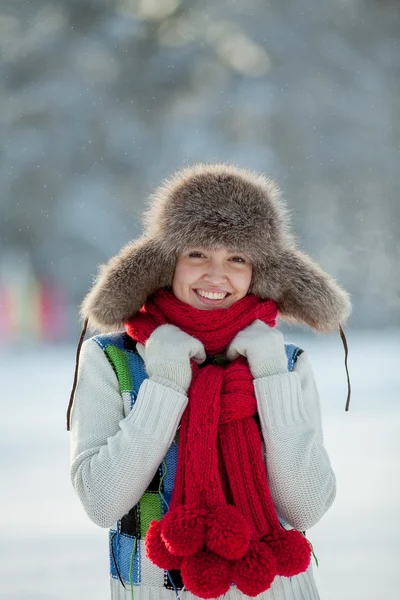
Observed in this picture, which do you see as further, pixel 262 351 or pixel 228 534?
pixel 262 351

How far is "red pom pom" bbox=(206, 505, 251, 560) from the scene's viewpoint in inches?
37.9

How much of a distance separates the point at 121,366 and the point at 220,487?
236 mm

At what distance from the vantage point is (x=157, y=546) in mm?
1007

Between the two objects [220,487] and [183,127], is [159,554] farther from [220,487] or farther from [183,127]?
[183,127]

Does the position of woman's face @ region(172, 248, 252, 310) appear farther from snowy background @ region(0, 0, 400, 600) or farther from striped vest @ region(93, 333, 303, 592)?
snowy background @ region(0, 0, 400, 600)

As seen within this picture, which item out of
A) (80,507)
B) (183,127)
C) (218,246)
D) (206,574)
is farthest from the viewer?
(183,127)

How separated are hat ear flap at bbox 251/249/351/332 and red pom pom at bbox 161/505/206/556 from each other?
0.40 meters

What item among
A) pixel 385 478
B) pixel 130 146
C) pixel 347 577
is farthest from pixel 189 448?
pixel 130 146

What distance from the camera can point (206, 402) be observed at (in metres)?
1.09

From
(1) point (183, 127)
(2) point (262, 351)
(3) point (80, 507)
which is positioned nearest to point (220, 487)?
(2) point (262, 351)

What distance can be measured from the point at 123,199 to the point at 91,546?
477 centimetres

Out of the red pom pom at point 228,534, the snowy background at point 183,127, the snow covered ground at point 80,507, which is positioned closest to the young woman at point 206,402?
the red pom pom at point 228,534

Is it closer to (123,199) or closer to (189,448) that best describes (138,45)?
(123,199)

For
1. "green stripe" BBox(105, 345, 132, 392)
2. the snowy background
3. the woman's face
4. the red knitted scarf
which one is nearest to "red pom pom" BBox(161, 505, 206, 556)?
the red knitted scarf
